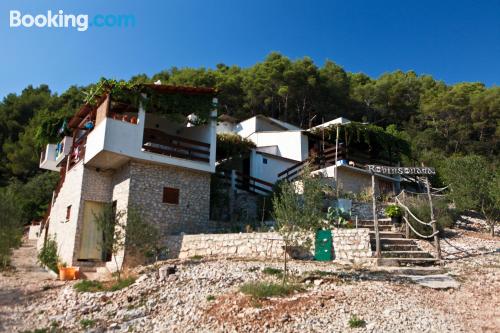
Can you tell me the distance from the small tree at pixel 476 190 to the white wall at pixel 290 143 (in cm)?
958

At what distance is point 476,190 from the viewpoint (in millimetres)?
18406

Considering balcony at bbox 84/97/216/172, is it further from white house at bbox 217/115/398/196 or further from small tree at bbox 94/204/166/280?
white house at bbox 217/115/398/196

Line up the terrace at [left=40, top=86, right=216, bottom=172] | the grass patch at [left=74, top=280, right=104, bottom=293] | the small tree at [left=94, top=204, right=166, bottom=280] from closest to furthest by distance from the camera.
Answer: the grass patch at [left=74, top=280, right=104, bottom=293] → the small tree at [left=94, top=204, right=166, bottom=280] → the terrace at [left=40, top=86, right=216, bottom=172]

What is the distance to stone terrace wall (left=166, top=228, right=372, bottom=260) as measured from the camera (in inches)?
521

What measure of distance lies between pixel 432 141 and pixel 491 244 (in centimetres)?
2787

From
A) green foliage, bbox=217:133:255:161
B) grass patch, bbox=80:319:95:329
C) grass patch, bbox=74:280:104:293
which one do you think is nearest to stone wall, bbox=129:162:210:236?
grass patch, bbox=74:280:104:293

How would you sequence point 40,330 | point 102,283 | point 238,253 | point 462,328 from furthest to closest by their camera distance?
point 238,253 → point 102,283 → point 40,330 → point 462,328

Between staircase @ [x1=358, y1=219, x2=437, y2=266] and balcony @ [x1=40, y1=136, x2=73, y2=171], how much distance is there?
16038mm

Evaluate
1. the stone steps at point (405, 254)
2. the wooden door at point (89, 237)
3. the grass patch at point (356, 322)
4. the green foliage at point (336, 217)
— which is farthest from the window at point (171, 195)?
the grass patch at point (356, 322)

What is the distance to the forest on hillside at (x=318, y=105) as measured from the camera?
35031 millimetres

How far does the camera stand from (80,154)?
58.5 ft

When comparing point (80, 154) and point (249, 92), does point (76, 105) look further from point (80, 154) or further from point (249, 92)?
point (80, 154)

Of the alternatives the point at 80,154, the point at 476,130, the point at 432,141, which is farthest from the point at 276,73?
the point at 80,154

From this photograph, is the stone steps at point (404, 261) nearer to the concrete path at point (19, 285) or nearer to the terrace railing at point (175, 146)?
the terrace railing at point (175, 146)
